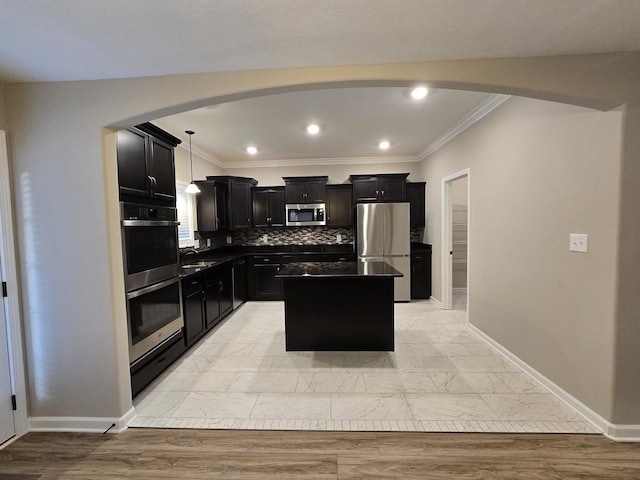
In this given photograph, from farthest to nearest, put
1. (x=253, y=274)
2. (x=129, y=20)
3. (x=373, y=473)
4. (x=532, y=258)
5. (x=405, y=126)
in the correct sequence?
(x=253, y=274) → (x=405, y=126) → (x=532, y=258) → (x=373, y=473) → (x=129, y=20)

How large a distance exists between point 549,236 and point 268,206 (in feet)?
14.0

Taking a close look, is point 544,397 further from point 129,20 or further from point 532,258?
point 129,20

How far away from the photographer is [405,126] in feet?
12.4

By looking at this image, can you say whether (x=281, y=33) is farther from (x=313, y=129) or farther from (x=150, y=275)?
(x=313, y=129)

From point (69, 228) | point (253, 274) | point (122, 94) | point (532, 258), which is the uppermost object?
point (122, 94)

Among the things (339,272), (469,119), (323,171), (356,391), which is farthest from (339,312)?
(323,171)

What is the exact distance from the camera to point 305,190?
17.3ft

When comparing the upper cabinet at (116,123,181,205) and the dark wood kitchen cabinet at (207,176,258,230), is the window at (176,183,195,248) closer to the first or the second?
the dark wood kitchen cabinet at (207,176,258,230)

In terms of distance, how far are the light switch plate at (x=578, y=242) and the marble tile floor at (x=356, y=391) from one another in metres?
1.20

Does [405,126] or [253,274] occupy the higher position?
[405,126]

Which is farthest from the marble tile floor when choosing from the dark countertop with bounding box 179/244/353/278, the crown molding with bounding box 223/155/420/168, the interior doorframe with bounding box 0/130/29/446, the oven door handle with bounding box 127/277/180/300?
the crown molding with bounding box 223/155/420/168

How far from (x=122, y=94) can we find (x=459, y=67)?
2.21 meters

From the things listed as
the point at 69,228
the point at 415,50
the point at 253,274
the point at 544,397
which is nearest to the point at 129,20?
the point at 69,228

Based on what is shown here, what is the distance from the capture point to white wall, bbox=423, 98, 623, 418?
6.14 feet
